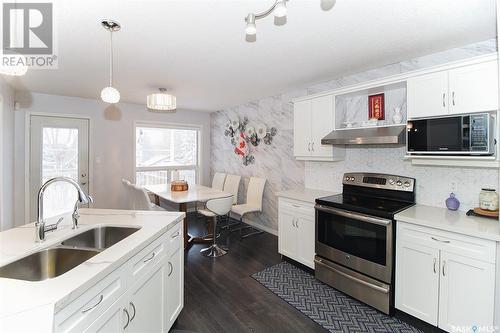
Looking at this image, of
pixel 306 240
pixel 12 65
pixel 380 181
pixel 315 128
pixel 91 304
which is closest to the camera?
pixel 91 304

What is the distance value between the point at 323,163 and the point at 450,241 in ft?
5.66

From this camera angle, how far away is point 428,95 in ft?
7.03

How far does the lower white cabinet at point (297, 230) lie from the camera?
9.30 ft

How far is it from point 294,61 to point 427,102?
1.30 metres

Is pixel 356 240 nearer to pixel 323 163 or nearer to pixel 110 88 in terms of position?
pixel 323 163

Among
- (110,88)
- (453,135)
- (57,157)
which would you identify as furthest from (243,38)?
(57,157)

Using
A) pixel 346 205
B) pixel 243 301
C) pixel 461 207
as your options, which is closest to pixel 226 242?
pixel 243 301

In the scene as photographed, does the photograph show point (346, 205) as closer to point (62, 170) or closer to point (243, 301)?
point (243, 301)

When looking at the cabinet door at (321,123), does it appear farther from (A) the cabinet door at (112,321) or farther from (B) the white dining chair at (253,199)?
(A) the cabinet door at (112,321)

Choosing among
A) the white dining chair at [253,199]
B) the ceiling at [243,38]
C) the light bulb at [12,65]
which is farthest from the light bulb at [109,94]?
the white dining chair at [253,199]

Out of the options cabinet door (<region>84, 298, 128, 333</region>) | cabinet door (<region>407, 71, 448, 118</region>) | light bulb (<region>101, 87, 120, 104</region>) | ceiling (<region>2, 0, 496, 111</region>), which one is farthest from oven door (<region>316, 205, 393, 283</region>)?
light bulb (<region>101, 87, 120, 104</region>)

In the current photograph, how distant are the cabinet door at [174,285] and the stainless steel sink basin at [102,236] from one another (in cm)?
39

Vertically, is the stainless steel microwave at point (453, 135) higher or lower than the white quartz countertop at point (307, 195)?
higher

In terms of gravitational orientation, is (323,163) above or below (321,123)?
below
